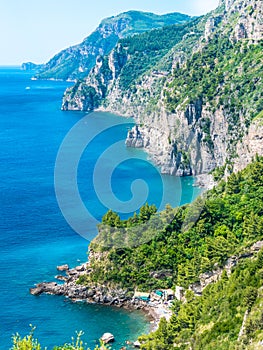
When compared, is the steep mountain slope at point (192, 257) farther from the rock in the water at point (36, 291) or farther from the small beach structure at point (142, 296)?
the rock in the water at point (36, 291)

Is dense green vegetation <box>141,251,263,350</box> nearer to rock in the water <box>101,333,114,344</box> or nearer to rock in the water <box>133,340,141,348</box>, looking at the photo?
rock in the water <box>133,340,141,348</box>

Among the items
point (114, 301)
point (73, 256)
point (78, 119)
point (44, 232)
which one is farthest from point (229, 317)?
point (78, 119)

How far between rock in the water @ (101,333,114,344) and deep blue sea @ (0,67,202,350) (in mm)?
695

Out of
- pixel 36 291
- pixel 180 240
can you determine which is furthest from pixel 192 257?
pixel 36 291

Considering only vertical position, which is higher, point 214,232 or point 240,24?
point 240,24

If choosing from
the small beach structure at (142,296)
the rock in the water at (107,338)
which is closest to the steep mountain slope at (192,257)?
the small beach structure at (142,296)

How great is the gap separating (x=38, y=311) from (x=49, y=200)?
3931 centimetres

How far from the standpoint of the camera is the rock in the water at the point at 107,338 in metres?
58.8

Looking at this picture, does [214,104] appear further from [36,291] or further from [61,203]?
[36,291]

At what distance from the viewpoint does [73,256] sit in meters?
77.6

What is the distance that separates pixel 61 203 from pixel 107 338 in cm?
4239

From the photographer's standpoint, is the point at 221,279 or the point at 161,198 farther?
the point at 161,198

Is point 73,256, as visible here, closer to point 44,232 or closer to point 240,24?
point 44,232

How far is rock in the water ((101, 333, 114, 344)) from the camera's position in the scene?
5876 centimetres
